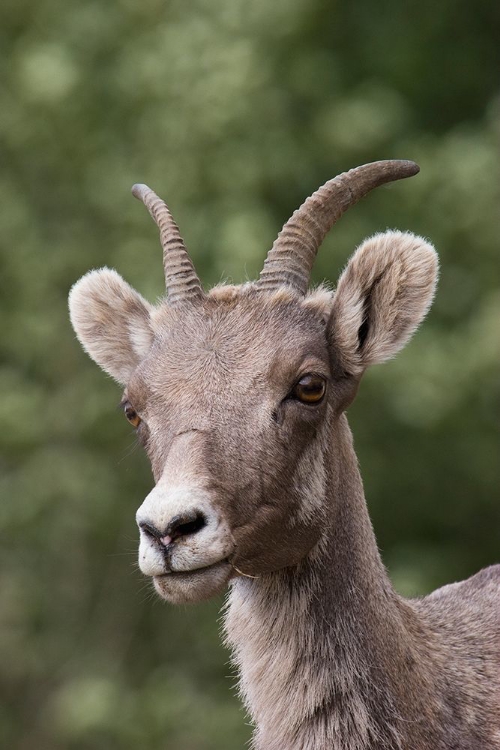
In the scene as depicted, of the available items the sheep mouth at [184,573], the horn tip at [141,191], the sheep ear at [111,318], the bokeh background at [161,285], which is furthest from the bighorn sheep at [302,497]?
the bokeh background at [161,285]

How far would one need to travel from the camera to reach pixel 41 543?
1652cm

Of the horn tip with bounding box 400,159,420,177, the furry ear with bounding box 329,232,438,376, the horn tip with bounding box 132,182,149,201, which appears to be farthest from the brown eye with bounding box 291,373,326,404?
the horn tip with bounding box 132,182,149,201

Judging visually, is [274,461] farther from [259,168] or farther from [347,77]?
[347,77]

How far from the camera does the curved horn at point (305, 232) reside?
605 centimetres

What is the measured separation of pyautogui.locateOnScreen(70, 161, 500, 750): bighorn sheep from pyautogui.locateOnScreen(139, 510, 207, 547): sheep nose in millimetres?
14

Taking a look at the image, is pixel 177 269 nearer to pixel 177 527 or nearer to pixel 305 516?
pixel 305 516

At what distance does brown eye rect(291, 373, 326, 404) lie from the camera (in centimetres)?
559

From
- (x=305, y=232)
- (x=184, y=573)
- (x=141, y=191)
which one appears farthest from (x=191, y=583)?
(x=141, y=191)

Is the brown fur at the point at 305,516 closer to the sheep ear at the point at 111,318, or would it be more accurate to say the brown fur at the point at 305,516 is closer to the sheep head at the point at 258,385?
the sheep head at the point at 258,385

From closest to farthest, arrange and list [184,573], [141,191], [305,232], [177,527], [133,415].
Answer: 1. [177,527]
2. [184,573]
3. [133,415]
4. [305,232]
5. [141,191]

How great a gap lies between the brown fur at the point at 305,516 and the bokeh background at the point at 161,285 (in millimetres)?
8397

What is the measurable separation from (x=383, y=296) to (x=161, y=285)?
8.51m

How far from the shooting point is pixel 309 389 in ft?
18.4

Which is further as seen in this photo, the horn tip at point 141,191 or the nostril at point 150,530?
the horn tip at point 141,191
